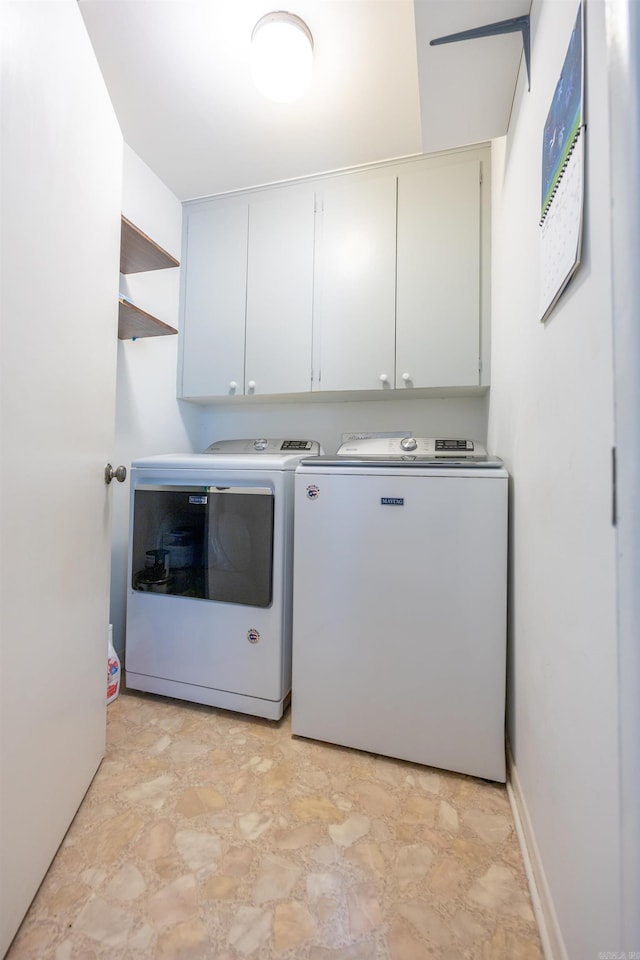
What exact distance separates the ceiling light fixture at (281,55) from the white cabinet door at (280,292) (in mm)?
578

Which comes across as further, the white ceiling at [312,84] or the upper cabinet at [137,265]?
the upper cabinet at [137,265]

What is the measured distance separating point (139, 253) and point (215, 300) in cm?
51

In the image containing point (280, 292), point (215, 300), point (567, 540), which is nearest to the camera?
point (567, 540)

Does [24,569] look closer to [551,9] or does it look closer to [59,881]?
[59,881]

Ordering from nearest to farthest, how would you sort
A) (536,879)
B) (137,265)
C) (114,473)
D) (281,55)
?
(536,879), (114,473), (281,55), (137,265)

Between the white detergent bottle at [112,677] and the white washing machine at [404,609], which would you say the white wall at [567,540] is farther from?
the white detergent bottle at [112,677]

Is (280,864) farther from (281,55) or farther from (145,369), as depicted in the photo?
(281,55)

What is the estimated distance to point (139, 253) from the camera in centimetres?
152

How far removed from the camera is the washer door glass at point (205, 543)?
4.54 feet

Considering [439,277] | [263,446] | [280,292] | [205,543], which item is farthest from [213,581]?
[439,277]

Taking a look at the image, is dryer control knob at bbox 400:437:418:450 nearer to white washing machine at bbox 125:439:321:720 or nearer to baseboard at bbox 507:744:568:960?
white washing machine at bbox 125:439:321:720

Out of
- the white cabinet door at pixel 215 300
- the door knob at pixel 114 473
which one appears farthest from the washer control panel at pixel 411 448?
the door knob at pixel 114 473

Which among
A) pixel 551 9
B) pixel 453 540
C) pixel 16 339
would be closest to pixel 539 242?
pixel 551 9

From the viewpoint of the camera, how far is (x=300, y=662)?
127cm
